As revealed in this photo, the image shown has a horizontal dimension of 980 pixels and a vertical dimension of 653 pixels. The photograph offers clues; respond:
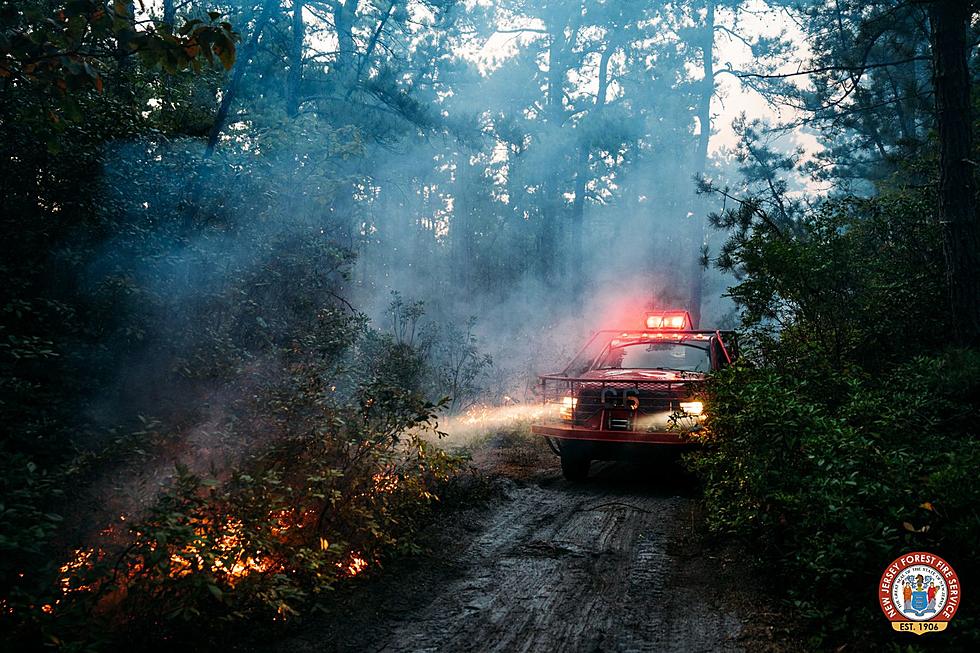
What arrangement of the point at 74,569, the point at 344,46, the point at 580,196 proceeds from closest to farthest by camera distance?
the point at 74,569
the point at 344,46
the point at 580,196

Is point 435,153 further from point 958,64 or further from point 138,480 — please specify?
point 138,480

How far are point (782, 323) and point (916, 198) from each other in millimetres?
2912

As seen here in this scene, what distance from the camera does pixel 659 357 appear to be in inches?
354

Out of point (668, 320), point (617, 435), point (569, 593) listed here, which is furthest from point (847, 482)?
point (668, 320)

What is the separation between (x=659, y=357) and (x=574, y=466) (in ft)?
6.69

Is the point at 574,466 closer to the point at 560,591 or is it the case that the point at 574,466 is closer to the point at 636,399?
the point at 636,399

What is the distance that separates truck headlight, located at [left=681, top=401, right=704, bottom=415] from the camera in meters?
7.03

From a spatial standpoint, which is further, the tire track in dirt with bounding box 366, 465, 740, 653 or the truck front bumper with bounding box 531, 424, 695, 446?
the truck front bumper with bounding box 531, 424, 695, 446

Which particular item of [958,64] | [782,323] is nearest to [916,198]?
[958,64]

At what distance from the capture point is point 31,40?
136 inches

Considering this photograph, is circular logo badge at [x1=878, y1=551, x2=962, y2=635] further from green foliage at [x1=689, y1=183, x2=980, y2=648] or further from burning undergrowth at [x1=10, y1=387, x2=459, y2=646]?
burning undergrowth at [x1=10, y1=387, x2=459, y2=646]

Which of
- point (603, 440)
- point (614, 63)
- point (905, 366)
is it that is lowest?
point (603, 440)

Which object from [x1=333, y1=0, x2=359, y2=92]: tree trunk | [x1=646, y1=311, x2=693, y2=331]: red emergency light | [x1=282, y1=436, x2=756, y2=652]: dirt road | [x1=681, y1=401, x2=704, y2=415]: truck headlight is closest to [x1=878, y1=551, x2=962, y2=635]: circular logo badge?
[x1=282, y1=436, x2=756, y2=652]: dirt road

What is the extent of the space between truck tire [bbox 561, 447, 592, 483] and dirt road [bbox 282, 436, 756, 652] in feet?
3.37
